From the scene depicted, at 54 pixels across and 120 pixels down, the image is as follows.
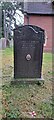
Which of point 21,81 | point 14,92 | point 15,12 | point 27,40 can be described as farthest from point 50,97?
point 15,12

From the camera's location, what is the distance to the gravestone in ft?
18.9

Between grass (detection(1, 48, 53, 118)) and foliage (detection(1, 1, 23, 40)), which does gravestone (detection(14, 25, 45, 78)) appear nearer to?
grass (detection(1, 48, 53, 118))

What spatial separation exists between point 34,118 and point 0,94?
1282mm

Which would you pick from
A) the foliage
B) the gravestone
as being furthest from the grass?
the foliage

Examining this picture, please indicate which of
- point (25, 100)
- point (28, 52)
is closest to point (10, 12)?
point (28, 52)

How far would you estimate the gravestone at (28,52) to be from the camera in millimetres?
5746

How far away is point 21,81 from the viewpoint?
18.4 ft

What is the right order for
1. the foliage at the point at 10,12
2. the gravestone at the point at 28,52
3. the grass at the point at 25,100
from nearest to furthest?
the grass at the point at 25,100, the gravestone at the point at 28,52, the foliage at the point at 10,12

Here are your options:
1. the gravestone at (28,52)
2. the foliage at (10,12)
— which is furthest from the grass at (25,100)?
the foliage at (10,12)

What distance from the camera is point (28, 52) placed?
5809 mm

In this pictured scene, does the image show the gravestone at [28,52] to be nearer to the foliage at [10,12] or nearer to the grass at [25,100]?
the grass at [25,100]

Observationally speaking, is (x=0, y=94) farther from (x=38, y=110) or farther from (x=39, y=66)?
(x=39, y=66)

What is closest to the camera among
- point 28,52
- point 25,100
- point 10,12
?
point 25,100

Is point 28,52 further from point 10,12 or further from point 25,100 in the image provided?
point 10,12
